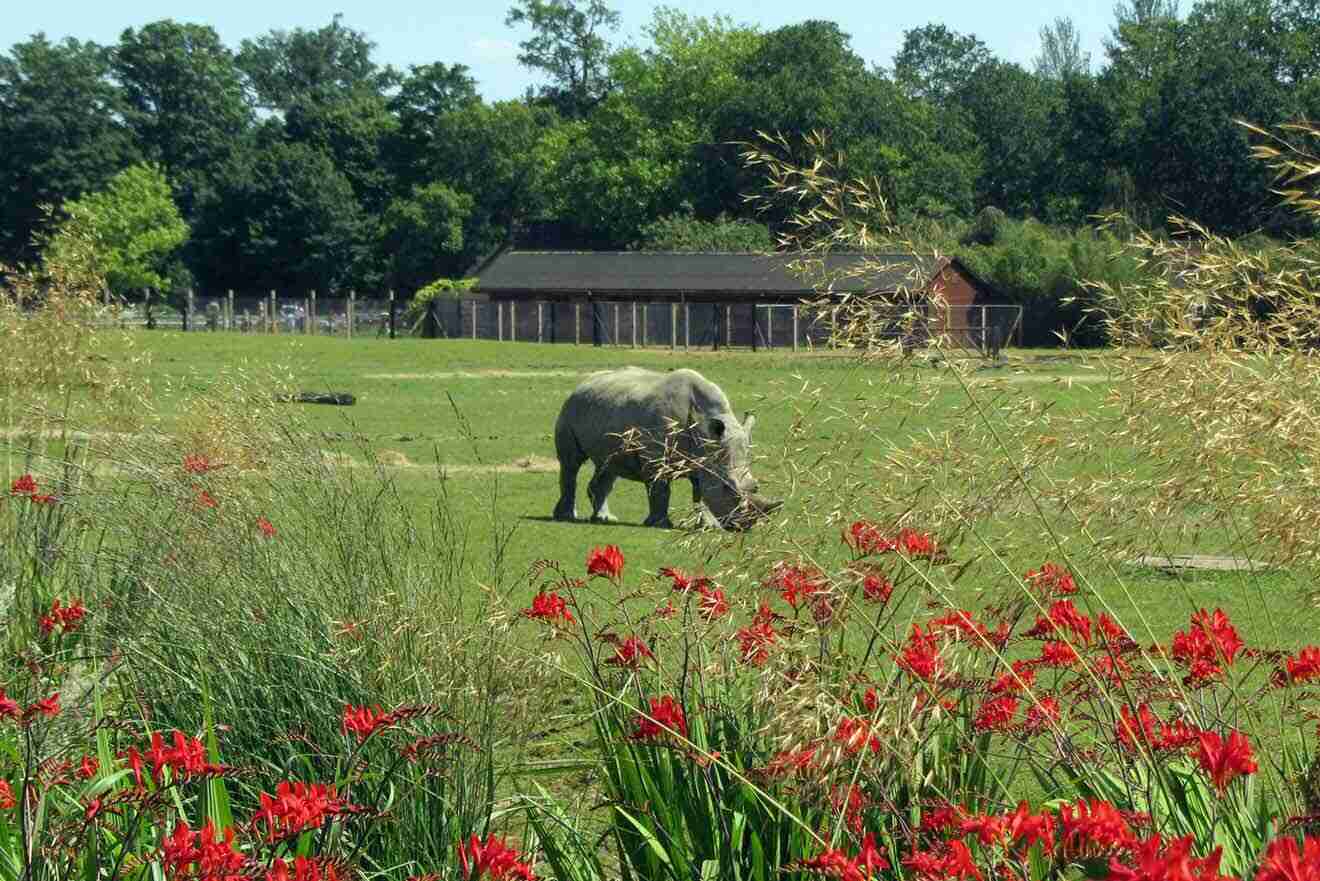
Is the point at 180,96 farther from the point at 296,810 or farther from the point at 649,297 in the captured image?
the point at 296,810

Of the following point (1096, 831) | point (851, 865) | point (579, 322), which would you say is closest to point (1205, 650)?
point (1096, 831)

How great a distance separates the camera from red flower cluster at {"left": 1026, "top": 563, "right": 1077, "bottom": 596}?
16.6 ft

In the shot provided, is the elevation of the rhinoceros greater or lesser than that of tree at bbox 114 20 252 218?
lesser

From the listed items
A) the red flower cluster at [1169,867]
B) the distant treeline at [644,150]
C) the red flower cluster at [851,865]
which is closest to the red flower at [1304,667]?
the red flower cluster at [851,865]

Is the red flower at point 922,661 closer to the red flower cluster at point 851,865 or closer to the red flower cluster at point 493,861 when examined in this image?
the red flower cluster at point 851,865

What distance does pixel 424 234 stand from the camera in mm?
84438

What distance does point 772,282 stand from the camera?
Result: 208 feet

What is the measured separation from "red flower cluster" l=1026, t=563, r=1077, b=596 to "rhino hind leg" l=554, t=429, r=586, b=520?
11715mm

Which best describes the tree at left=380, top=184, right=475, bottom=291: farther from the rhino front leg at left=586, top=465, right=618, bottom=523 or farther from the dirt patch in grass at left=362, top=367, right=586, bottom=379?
the rhino front leg at left=586, top=465, right=618, bottom=523

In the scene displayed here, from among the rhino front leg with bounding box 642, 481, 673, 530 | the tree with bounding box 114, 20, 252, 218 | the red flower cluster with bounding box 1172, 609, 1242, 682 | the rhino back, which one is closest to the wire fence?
the tree with bounding box 114, 20, 252, 218

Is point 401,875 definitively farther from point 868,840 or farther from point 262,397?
point 262,397

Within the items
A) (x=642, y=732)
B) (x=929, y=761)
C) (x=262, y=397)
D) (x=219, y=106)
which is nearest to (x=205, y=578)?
(x=262, y=397)

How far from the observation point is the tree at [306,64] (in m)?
125

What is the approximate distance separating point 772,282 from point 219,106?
162 ft
